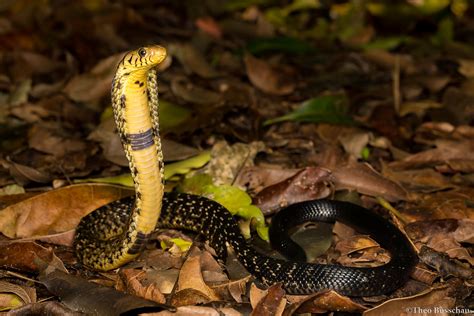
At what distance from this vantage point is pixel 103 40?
444 inches

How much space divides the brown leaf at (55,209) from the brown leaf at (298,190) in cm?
138

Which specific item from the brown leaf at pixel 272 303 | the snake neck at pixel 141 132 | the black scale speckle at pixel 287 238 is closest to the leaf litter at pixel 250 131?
the brown leaf at pixel 272 303

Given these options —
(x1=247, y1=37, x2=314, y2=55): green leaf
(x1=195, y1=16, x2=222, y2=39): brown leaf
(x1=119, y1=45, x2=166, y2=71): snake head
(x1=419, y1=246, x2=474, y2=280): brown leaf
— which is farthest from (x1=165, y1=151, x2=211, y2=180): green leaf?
(x1=195, y1=16, x2=222, y2=39): brown leaf

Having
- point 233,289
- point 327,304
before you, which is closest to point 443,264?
point 327,304

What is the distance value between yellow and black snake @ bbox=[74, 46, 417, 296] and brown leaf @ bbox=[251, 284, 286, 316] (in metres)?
0.44

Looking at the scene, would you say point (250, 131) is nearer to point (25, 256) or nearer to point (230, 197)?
point (230, 197)

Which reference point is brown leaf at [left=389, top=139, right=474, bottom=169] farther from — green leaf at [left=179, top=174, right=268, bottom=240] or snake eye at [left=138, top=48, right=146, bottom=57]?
snake eye at [left=138, top=48, right=146, bottom=57]

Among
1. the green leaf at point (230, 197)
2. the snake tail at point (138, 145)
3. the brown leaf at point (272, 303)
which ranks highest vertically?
the snake tail at point (138, 145)

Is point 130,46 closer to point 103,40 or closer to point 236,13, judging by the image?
point 103,40

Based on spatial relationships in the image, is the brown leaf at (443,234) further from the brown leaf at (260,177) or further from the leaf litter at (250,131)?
the brown leaf at (260,177)

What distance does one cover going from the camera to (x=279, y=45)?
1033 centimetres

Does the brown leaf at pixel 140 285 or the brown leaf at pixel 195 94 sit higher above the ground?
the brown leaf at pixel 140 285

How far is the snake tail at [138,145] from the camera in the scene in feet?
16.6

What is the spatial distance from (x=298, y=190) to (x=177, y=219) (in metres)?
1.25
